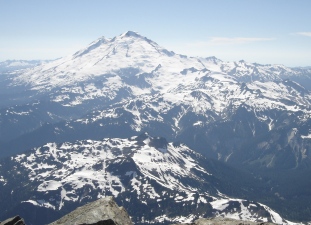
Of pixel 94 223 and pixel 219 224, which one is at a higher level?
pixel 94 223

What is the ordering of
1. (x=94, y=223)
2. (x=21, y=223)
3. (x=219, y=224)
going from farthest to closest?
(x=219, y=224)
(x=21, y=223)
(x=94, y=223)

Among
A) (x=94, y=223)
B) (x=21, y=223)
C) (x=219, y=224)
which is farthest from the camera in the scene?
(x=219, y=224)

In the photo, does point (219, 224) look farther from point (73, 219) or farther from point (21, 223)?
point (21, 223)

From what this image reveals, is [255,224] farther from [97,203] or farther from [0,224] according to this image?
[0,224]

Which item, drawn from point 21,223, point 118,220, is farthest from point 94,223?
point 21,223

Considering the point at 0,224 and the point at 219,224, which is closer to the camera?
the point at 0,224

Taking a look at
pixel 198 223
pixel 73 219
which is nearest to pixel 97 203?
pixel 73 219
